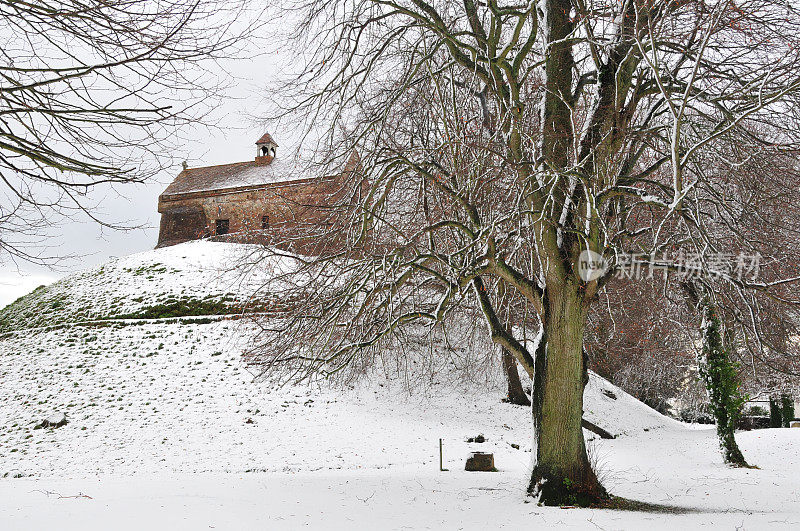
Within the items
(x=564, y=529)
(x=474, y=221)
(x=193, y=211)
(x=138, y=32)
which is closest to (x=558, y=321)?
(x=474, y=221)

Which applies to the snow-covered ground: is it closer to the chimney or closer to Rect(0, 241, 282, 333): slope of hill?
Rect(0, 241, 282, 333): slope of hill

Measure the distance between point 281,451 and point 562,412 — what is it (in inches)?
329

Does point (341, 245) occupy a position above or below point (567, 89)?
below

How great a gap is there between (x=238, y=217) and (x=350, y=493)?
30221 mm

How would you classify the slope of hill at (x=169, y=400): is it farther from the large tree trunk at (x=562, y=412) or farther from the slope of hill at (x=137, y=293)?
the large tree trunk at (x=562, y=412)

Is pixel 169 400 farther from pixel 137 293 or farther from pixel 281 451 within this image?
pixel 137 293

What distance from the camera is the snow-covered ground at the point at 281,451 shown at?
24.4 feet

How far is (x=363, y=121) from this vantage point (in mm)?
9234

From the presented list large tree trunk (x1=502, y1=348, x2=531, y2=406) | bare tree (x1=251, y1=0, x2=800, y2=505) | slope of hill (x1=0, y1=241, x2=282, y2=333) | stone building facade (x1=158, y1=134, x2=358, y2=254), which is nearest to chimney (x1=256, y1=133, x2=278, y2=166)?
stone building facade (x1=158, y1=134, x2=358, y2=254)

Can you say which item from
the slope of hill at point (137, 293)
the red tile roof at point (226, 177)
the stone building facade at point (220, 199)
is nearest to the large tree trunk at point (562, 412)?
the slope of hill at point (137, 293)

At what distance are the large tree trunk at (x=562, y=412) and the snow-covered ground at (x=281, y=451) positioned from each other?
0.46 metres

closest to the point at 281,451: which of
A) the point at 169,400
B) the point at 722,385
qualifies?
the point at 169,400

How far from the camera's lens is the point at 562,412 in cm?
804

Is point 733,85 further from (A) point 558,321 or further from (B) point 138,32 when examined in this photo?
(B) point 138,32
